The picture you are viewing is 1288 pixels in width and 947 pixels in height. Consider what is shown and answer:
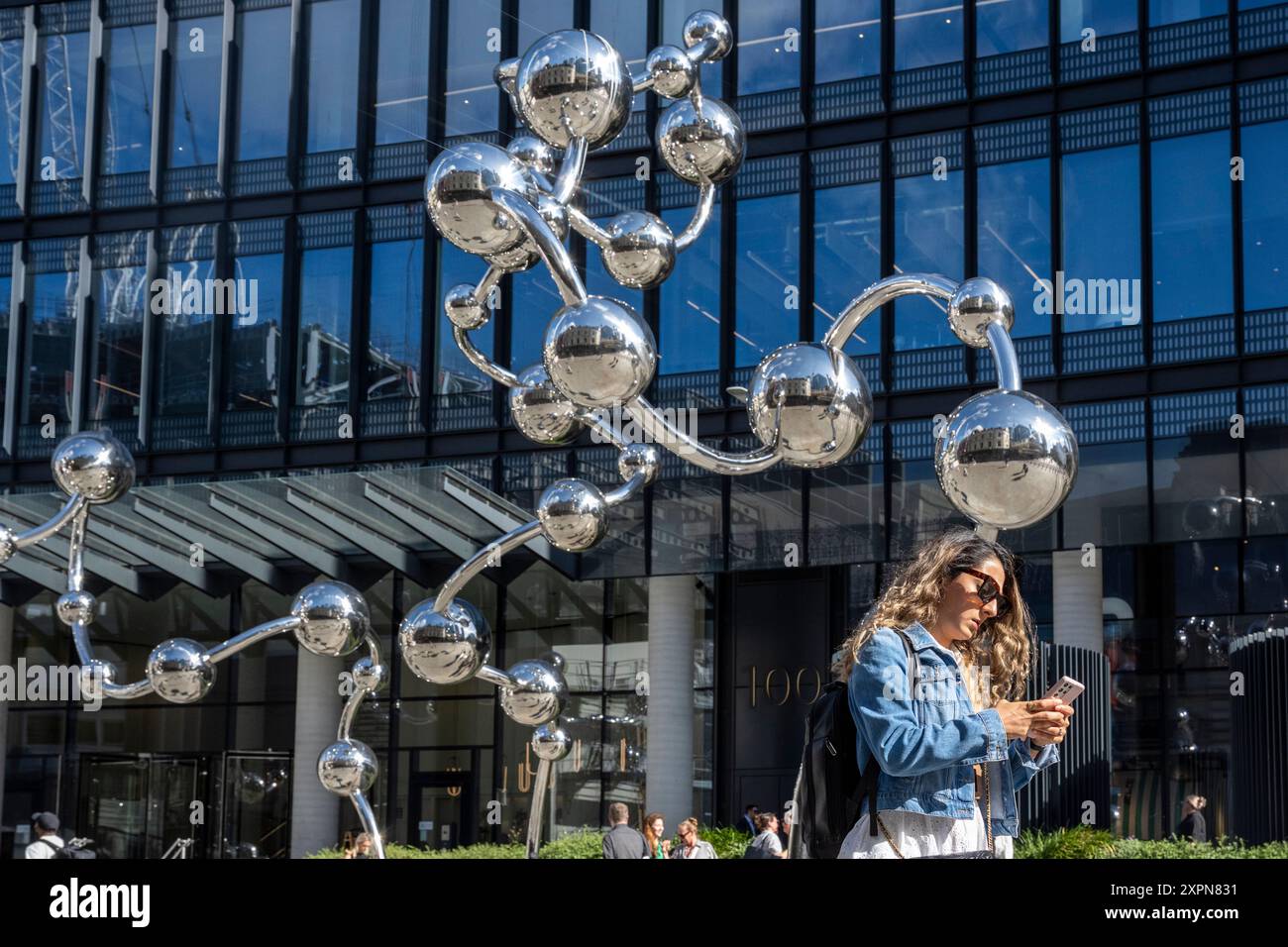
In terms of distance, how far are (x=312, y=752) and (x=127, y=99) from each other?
1046 cm

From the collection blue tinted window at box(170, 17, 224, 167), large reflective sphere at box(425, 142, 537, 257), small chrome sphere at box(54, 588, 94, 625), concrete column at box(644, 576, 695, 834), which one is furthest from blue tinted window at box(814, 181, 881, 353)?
large reflective sphere at box(425, 142, 537, 257)

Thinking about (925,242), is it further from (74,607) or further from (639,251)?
(639,251)

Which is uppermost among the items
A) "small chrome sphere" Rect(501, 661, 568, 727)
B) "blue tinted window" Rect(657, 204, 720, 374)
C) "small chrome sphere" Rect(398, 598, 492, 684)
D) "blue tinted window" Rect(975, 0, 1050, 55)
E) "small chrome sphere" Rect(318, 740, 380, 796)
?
"blue tinted window" Rect(975, 0, 1050, 55)

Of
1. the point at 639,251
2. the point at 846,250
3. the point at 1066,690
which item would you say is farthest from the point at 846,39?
the point at 1066,690

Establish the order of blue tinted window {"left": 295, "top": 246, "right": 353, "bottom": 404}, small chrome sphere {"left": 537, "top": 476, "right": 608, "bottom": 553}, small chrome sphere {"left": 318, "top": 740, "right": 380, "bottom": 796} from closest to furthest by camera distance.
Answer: small chrome sphere {"left": 537, "top": 476, "right": 608, "bottom": 553}
small chrome sphere {"left": 318, "top": 740, "right": 380, "bottom": 796}
blue tinted window {"left": 295, "top": 246, "right": 353, "bottom": 404}

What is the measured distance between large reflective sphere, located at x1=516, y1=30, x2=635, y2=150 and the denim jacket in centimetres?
195

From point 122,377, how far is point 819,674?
11480mm

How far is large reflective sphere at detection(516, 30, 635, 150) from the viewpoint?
4.83m

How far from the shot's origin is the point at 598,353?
13.7 ft

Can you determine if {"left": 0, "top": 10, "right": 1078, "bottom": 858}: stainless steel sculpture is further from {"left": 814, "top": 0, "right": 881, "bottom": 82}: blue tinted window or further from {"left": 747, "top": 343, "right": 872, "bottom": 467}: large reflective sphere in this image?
{"left": 814, "top": 0, "right": 881, "bottom": 82}: blue tinted window

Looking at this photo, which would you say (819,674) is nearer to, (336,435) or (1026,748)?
(336,435)

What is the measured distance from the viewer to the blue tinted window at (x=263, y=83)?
86.5ft

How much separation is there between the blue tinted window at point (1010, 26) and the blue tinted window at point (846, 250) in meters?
2.31

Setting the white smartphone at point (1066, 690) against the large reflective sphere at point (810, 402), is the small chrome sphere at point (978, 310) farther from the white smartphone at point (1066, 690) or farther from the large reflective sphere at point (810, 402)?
the white smartphone at point (1066, 690)
